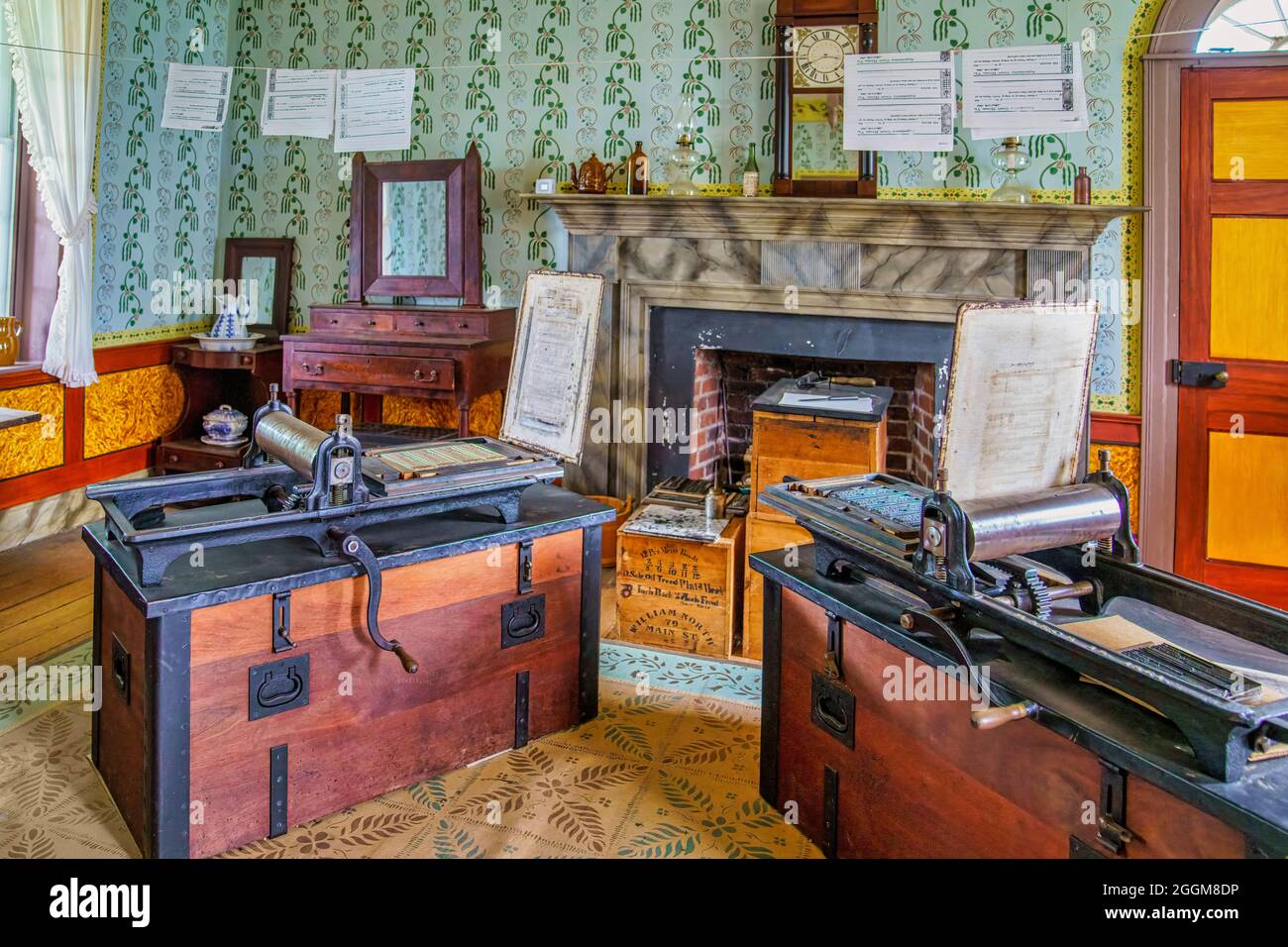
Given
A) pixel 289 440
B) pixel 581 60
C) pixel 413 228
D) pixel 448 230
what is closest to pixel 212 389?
pixel 413 228

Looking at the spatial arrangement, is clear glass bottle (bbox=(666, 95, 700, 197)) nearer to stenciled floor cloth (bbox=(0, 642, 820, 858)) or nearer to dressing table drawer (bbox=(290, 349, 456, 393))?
dressing table drawer (bbox=(290, 349, 456, 393))

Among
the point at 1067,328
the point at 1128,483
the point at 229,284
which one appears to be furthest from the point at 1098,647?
the point at 229,284

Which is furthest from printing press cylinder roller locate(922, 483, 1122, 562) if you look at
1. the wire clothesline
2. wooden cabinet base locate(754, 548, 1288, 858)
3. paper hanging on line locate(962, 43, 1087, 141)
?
the wire clothesline

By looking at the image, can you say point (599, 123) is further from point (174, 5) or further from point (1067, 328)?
point (1067, 328)

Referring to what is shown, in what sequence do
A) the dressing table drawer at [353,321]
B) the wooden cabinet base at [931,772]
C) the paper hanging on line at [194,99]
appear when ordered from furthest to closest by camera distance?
the dressing table drawer at [353,321], the paper hanging on line at [194,99], the wooden cabinet base at [931,772]

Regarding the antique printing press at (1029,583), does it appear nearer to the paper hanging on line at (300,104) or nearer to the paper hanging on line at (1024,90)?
the paper hanging on line at (1024,90)

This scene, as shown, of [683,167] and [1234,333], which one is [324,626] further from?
[1234,333]

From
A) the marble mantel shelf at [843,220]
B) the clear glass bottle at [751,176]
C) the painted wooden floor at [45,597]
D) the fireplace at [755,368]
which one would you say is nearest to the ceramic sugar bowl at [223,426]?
the painted wooden floor at [45,597]

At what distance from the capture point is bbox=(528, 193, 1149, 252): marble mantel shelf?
4145 millimetres

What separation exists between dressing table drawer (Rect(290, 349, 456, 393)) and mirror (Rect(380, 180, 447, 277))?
62 centimetres

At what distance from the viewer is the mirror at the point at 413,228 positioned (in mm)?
5332

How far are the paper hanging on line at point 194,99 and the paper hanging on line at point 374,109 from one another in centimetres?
51

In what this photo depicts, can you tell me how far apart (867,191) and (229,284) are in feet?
12.2

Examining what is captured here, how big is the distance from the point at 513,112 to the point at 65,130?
2117mm
